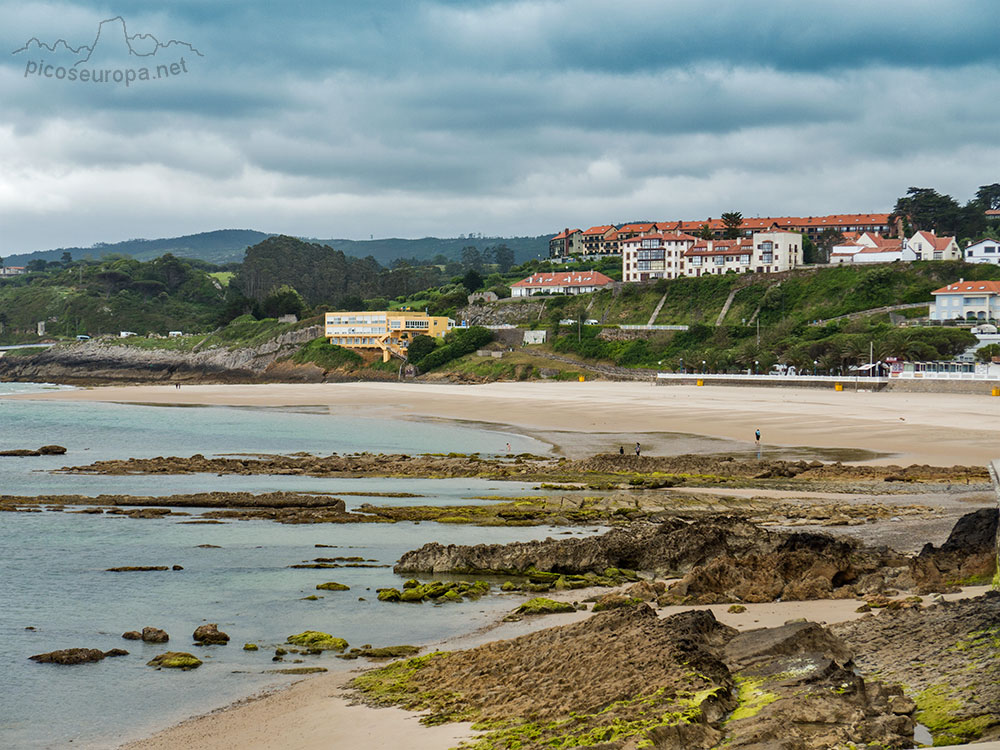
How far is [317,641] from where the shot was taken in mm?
14625

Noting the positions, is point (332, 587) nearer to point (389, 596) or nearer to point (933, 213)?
point (389, 596)

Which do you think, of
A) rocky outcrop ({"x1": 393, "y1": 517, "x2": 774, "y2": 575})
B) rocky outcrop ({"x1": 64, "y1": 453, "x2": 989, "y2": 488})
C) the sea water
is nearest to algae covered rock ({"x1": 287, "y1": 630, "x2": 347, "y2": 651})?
the sea water

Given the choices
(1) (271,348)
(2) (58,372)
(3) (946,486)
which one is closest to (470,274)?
(1) (271,348)

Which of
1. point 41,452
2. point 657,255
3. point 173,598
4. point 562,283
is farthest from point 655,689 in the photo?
point 657,255

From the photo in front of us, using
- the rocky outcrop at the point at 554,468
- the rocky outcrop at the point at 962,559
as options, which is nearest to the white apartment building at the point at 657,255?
the rocky outcrop at the point at 554,468

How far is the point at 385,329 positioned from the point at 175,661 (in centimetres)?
8686

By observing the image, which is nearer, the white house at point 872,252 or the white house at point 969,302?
the white house at point 969,302

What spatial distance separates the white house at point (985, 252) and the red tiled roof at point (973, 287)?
1328cm

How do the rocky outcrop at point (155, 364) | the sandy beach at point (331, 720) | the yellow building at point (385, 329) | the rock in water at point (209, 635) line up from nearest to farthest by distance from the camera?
the sandy beach at point (331, 720) → the rock in water at point (209, 635) → the yellow building at point (385, 329) → the rocky outcrop at point (155, 364)

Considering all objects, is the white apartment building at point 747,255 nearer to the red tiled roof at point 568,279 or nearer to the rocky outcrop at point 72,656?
the red tiled roof at point 568,279

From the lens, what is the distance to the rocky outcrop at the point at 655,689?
8070mm

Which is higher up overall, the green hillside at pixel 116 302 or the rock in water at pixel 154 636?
the green hillside at pixel 116 302

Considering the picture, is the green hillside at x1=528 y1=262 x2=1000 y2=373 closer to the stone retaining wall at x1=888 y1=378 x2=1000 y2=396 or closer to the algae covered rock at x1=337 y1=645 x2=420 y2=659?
the stone retaining wall at x1=888 y1=378 x2=1000 y2=396

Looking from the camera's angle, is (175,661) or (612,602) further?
(612,602)
